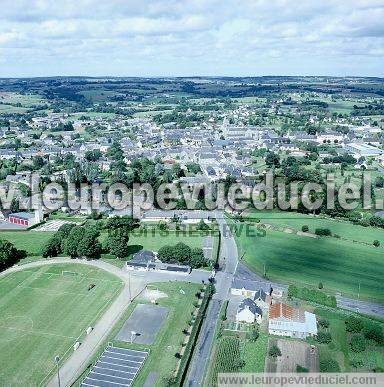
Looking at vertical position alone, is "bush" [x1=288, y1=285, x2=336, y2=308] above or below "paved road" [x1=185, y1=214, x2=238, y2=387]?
above

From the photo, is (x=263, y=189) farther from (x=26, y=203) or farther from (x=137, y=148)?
(x=137, y=148)

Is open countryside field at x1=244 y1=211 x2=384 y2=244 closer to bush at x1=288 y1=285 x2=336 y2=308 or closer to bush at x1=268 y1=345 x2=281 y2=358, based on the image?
bush at x1=288 y1=285 x2=336 y2=308

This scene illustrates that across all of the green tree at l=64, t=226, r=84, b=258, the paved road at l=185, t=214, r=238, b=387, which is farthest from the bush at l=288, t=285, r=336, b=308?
the green tree at l=64, t=226, r=84, b=258

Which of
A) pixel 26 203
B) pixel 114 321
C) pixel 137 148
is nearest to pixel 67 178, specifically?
pixel 26 203

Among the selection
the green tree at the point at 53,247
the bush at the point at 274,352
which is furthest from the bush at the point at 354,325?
the green tree at the point at 53,247

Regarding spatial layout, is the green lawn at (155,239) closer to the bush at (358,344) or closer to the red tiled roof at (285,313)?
the red tiled roof at (285,313)

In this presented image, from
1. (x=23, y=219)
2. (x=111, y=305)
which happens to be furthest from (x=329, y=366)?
(x=23, y=219)

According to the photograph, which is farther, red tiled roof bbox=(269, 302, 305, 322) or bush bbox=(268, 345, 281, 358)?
red tiled roof bbox=(269, 302, 305, 322)
